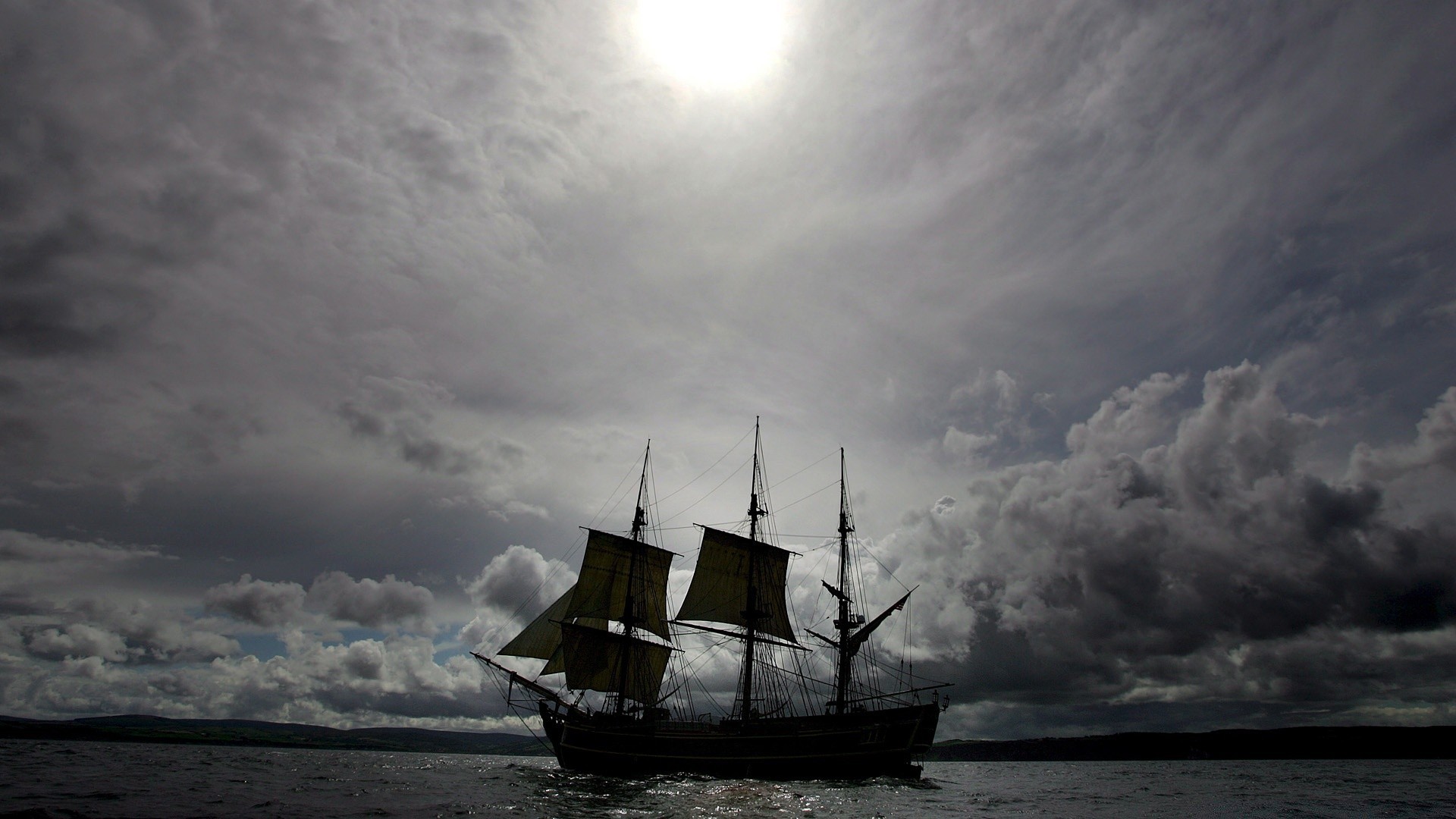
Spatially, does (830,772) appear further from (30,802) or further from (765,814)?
(30,802)

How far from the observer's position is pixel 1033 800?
60188mm

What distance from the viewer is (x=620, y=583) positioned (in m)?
85.1

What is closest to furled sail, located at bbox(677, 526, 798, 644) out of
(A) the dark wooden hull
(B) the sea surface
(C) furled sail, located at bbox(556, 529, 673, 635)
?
(C) furled sail, located at bbox(556, 529, 673, 635)

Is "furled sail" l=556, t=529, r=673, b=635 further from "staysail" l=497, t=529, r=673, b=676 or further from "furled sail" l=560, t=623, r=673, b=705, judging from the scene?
"furled sail" l=560, t=623, r=673, b=705

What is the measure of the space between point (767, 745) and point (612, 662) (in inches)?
865

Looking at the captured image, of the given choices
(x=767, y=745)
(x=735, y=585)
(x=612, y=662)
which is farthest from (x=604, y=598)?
(x=767, y=745)

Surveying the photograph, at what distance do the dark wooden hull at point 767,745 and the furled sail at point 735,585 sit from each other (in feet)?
43.6

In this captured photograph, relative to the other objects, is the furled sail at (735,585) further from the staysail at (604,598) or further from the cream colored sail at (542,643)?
the cream colored sail at (542,643)

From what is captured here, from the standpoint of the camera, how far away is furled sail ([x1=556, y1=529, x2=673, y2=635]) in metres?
82.6

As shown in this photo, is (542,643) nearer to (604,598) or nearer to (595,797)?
(604,598)

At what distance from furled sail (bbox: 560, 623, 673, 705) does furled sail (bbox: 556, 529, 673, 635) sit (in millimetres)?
2214

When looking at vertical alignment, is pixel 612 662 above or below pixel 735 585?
below

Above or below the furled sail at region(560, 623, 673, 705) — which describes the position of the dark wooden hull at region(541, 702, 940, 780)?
below

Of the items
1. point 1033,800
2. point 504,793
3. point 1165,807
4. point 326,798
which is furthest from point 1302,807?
point 326,798
